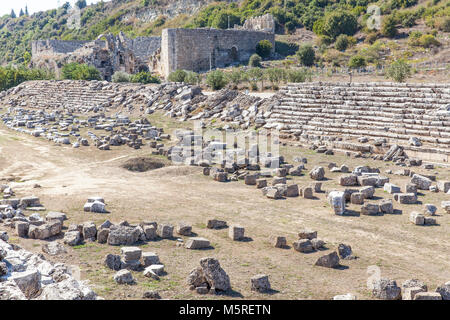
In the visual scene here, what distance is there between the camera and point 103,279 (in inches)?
272

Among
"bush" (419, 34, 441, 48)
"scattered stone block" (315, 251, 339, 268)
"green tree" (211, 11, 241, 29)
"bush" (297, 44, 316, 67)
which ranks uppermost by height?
"green tree" (211, 11, 241, 29)

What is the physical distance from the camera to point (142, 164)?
16.7 meters

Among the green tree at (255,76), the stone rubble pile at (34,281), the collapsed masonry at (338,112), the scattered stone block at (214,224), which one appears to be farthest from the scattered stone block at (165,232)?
the green tree at (255,76)

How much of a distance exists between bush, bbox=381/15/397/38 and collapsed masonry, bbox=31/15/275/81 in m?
12.5

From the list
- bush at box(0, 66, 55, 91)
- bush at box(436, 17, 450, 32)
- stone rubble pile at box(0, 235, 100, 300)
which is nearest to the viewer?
stone rubble pile at box(0, 235, 100, 300)

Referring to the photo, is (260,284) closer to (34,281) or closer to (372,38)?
(34,281)

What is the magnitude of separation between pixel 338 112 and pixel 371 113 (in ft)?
5.01

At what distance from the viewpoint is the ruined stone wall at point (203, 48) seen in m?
47.7

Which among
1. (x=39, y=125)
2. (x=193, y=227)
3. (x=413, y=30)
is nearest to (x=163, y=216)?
(x=193, y=227)

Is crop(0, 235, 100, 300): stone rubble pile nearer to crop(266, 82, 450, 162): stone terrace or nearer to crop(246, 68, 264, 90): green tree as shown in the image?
crop(266, 82, 450, 162): stone terrace

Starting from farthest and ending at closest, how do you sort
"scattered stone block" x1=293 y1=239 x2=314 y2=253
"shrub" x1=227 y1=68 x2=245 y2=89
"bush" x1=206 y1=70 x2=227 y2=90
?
"shrub" x1=227 y1=68 x2=245 y2=89
"bush" x1=206 y1=70 x2=227 y2=90
"scattered stone block" x1=293 y1=239 x2=314 y2=253

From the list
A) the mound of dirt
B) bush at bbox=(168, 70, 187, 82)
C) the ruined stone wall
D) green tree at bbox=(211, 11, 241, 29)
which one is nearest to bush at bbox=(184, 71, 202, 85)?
bush at bbox=(168, 70, 187, 82)

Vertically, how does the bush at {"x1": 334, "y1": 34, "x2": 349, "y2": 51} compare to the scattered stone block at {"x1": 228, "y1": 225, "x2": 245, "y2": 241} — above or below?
above

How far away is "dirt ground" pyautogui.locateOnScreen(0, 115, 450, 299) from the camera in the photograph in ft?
23.1
